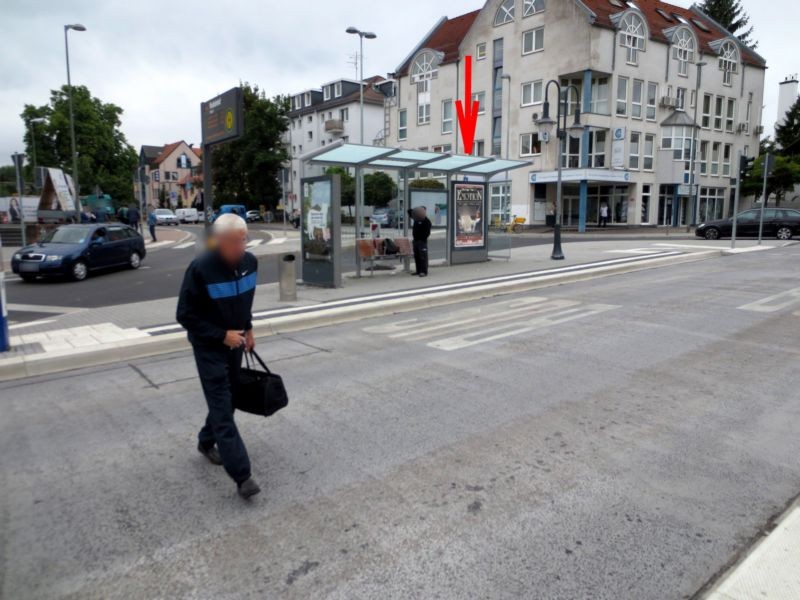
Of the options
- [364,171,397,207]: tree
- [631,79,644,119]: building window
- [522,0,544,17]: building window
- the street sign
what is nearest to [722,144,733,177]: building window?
[631,79,644,119]: building window

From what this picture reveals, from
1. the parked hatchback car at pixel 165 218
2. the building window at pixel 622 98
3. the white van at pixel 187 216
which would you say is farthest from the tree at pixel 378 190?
the white van at pixel 187 216

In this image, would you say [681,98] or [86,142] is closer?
[681,98]

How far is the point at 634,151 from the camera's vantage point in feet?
133

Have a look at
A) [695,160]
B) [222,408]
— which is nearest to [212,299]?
[222,408]

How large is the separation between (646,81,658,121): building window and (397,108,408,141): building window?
64.4 feet

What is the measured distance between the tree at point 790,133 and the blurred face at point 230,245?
56958 mm

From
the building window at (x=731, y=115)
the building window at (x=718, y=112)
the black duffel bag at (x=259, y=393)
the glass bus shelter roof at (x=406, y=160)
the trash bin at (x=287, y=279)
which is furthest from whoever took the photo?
→ the building window at (x=731, y=115)

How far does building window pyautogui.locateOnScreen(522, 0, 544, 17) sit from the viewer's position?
40.1 m

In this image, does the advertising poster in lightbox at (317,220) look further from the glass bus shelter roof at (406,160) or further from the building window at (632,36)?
the building window at (632,36)

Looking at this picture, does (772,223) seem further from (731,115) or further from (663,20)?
(663,20)

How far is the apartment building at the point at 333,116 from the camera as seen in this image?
2542 inches

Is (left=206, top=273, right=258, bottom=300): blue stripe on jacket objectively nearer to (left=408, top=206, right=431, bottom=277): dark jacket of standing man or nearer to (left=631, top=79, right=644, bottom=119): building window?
(left=408, top=206, right=431, bottom=277): dark jacket of standing man

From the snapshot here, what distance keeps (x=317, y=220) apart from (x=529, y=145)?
3243 centimetres

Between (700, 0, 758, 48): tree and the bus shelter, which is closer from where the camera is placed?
the bus shelter
